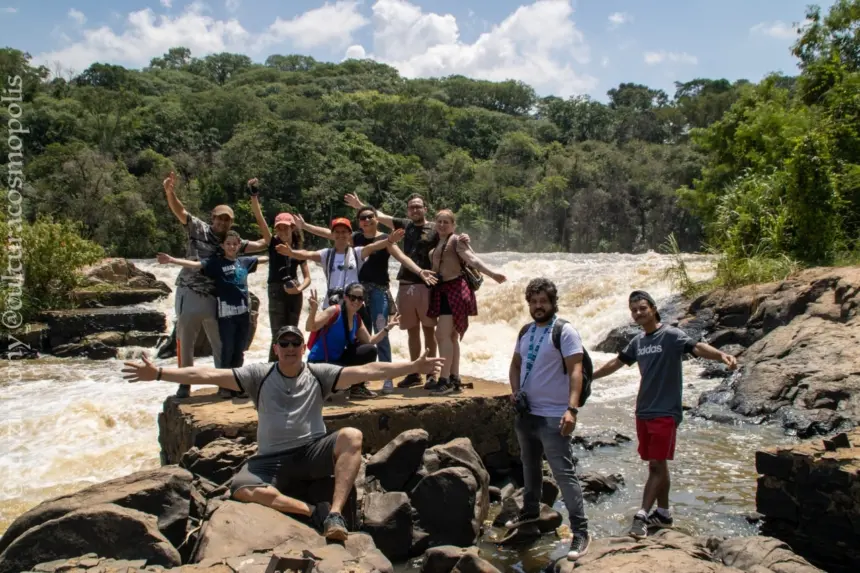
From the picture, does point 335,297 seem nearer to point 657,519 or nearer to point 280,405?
point 280,405

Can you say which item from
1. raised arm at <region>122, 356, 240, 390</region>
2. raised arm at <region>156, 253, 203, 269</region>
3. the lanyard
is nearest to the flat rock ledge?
raised arm at <region>122, 356, 240, 390</region>

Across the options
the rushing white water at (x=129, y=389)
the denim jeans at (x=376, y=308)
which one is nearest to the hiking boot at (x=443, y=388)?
the denim jeans at (x=376, y=308)

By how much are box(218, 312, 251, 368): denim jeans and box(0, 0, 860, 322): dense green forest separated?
36.3ft

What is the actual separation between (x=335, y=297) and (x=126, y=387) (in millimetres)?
6281

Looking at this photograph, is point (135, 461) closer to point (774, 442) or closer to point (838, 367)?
point (774, 442)

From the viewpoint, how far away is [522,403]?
15.4 ft

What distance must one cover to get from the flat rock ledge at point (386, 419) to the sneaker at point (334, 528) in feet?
4.37

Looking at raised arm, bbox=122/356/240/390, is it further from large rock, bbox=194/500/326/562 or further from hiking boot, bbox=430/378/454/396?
hiking boot, bbox=430/378/454/396

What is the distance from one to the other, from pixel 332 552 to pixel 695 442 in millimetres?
5670

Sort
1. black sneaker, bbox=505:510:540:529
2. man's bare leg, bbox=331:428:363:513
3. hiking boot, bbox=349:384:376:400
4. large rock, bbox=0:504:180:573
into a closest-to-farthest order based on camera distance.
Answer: large rock, bbox=0:504:180:573 < man's bare leg, bbox=331:428:363:513 < black sneaker, bbox=505:510:540:529 < hiking boot, bbox=349:384:376:400

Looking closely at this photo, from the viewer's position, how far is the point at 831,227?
1461 centimetres

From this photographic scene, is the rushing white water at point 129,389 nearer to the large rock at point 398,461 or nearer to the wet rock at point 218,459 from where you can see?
the wet rock at point 218,459

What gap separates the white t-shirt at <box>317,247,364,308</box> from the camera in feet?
19.8

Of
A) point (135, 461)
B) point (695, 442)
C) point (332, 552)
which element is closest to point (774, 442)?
point (695, 442)
